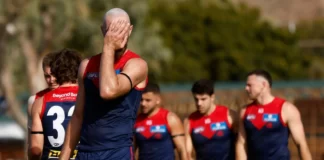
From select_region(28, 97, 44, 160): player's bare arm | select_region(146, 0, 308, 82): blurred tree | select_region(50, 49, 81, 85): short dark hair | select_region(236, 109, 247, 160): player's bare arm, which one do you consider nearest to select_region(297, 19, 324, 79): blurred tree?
select_region(146, 0, 308, 82): blurred tree

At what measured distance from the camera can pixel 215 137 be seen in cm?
1199

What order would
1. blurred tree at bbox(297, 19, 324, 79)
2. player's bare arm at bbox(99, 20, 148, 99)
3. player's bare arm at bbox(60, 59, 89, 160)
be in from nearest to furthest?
player's bare arm at bbox(99, 20, 148, 99) → player's bare arm at bbox(60, 59, 89, 160) → blurred tree at bbox(297, 19, 324, 79)

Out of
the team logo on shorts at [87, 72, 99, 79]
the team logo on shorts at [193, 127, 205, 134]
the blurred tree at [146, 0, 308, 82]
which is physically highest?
the blurred tree at [146, 0, 308, 82]

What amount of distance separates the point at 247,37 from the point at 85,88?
4365 cm

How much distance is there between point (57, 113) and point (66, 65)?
19.9 inches

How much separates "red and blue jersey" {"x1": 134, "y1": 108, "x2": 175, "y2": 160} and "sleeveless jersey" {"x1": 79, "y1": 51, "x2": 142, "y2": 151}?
5.02 meters

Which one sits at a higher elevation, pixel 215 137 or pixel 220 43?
pixel 220 43

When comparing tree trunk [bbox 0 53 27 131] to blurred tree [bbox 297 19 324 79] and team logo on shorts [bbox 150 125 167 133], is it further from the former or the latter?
blurred tree [bbox 297 19 324 79]

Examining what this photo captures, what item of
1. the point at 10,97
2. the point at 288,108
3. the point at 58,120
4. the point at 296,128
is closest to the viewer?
the point at 58,120

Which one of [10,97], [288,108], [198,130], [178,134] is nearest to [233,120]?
[198,130]

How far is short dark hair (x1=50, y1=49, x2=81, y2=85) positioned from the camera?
8.75m

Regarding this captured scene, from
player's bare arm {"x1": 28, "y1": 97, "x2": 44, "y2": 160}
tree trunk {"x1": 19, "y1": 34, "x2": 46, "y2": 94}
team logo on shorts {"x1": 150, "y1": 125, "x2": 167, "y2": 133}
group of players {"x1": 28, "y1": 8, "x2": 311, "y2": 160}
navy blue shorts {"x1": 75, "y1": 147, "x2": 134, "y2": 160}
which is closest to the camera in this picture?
group of players {"x1": 28, "y1": 8, "x2": 311, "y2": 160}

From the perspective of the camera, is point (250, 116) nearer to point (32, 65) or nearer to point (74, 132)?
point (74, 132)

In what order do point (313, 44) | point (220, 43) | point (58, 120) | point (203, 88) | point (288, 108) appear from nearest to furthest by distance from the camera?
point (58, 120) → point (288, 108) → point (203, 88) → point (220, 43) → point (313, 44)
